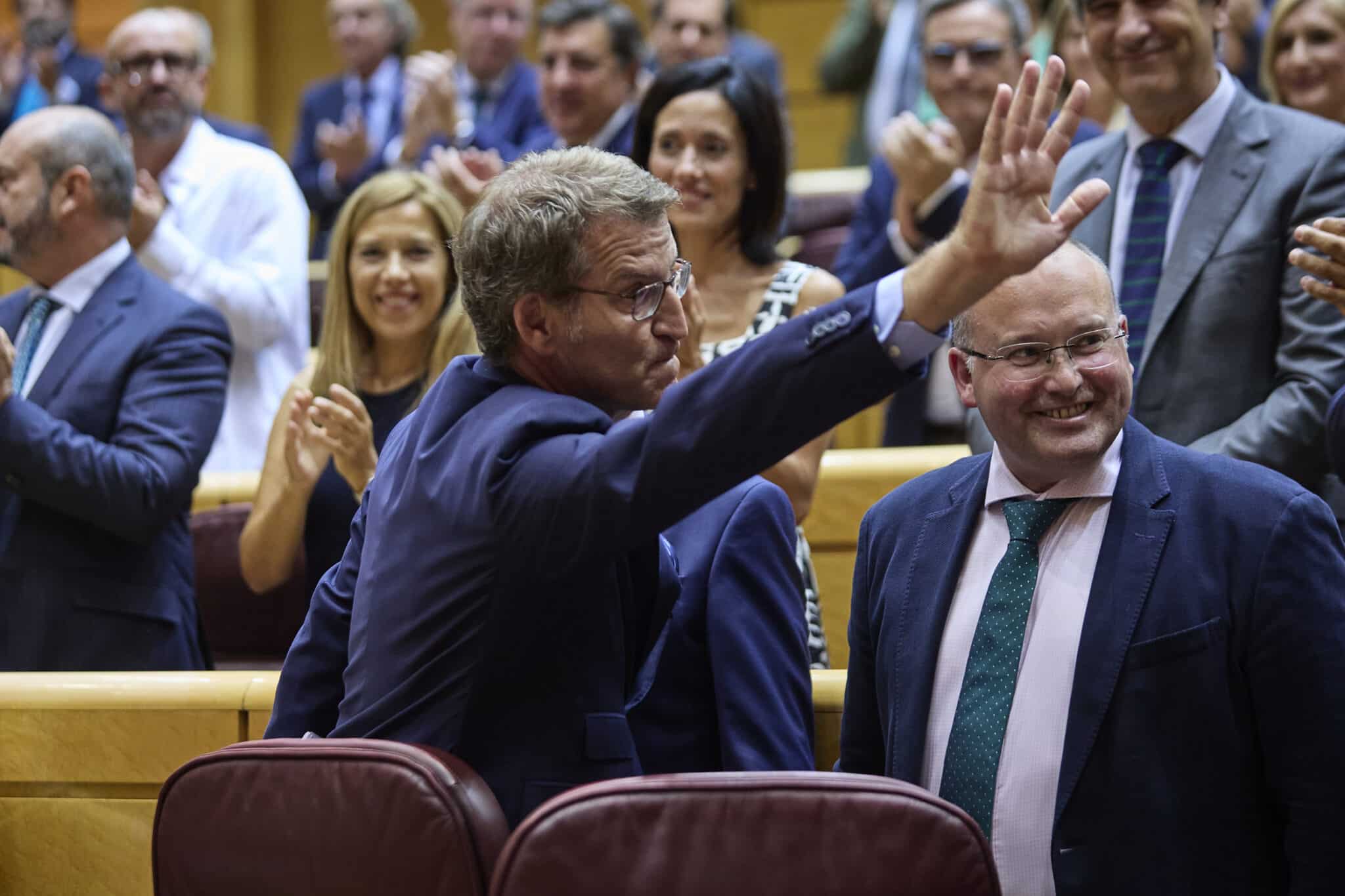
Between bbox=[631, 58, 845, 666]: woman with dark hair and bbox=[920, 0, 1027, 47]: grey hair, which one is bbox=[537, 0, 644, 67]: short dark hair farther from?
bbox=[631, 58, 845, 666]: woman with dark hair

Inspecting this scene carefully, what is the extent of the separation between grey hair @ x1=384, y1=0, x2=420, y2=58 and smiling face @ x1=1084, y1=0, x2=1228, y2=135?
11.4 ft

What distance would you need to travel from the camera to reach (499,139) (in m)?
4.72

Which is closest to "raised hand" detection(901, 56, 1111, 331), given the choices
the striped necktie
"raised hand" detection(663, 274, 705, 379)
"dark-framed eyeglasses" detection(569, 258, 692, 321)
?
"dark-framed eyeglasses" detection(569, 258, 692, 321)

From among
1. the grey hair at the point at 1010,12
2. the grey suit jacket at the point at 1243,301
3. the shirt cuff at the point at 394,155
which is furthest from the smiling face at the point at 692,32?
the grey suit jacket at the point at 1243,301

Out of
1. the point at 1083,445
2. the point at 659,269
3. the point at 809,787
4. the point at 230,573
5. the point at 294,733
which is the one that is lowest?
the point at 230,573

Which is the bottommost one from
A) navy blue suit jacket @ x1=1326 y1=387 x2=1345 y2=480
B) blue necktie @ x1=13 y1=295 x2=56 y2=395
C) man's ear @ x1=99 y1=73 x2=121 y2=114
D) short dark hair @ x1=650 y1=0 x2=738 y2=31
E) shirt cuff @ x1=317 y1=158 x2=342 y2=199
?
navy blue suit jacket @ x1=1326 y1=387 x2=1345 y2=480

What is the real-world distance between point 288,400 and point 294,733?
1290 millimetres

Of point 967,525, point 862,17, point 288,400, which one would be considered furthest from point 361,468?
point 862,17

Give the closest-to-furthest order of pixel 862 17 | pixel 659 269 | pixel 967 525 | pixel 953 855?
pixel 953 855, pixel 659 269, pixel 967 525, pixel 862 17

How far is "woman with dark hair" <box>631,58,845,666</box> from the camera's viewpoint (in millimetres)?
2705

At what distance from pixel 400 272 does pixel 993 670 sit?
156 cm

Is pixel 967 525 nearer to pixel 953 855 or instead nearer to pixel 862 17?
pixel 953 855

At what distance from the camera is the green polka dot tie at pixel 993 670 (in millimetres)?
1632

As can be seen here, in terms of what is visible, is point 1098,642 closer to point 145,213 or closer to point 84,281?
point 84,281
